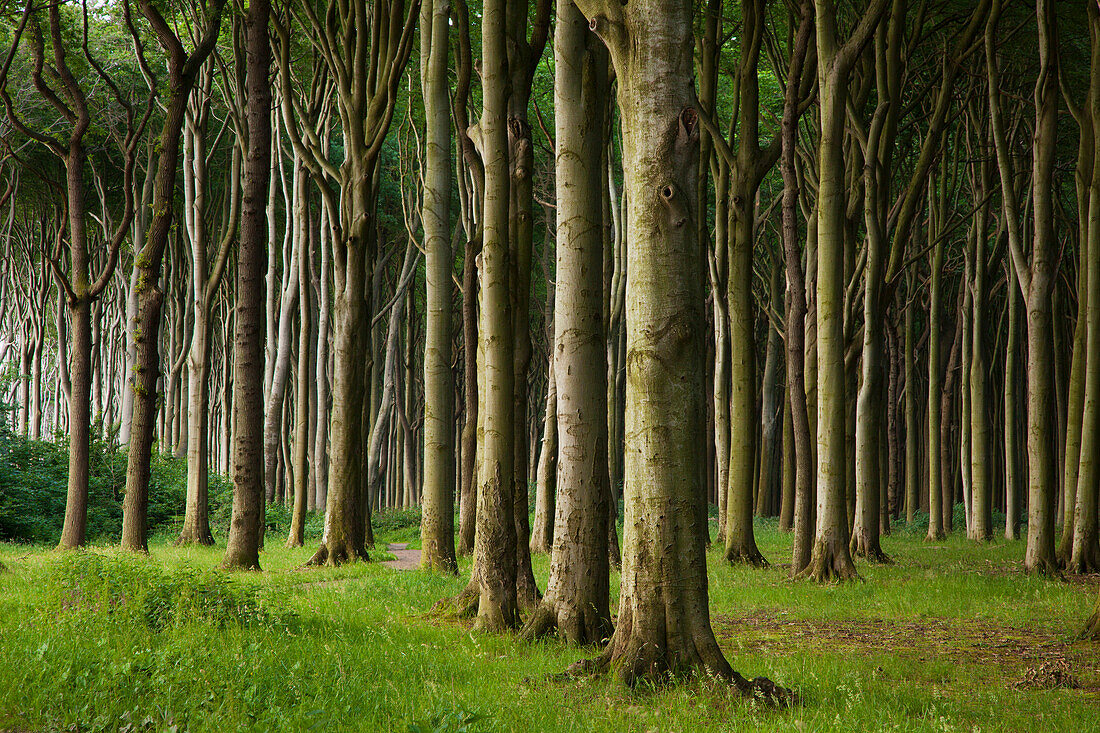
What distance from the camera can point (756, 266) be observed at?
972 inches

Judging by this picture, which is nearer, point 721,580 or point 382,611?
point 382,611

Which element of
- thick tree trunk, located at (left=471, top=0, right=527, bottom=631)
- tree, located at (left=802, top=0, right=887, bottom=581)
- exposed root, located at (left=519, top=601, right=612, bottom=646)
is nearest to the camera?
exposed root, located at (left=519, top=601, right=612, bottom=646)

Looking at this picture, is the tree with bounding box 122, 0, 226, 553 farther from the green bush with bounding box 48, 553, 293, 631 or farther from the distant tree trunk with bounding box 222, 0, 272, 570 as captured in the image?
the green bush with bounding box 48, 553, 293, 631

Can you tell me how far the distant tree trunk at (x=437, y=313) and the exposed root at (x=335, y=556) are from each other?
5.35 ft

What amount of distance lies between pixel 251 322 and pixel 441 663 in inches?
268

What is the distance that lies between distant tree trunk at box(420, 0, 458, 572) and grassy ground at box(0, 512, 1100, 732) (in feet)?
4.43

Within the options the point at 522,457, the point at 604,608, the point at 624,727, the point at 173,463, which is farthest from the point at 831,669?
the point at 173,463

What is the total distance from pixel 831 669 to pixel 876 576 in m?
5.87

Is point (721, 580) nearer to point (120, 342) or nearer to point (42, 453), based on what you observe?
point (42, 453)

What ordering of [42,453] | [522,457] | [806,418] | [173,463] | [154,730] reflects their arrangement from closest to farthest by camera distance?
[154,730] < [522,457] < [806,418] < [42,453] < [173,463]

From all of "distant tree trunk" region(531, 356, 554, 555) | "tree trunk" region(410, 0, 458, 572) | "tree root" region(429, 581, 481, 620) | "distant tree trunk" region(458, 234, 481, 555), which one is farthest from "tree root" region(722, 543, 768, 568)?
"tree root" region(429, 581, 481, 620)

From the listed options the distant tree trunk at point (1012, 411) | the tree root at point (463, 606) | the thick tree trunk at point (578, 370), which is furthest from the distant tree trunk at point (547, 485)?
the distant tree trunk at point (1012, 411)

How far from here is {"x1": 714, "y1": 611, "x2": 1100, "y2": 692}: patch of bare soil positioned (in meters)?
5.67

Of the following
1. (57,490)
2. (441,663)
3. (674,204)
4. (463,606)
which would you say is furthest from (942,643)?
(57,490)
